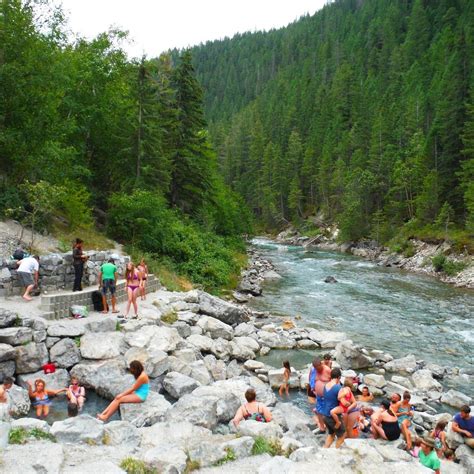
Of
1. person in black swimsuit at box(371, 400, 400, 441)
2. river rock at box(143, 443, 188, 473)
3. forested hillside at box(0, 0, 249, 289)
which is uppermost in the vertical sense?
forested hillside at box(0, 0, 249, 289)

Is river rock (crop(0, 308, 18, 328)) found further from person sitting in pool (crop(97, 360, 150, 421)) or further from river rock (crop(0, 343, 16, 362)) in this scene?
person sitting in pool (crop(97, 360, 150, 421))

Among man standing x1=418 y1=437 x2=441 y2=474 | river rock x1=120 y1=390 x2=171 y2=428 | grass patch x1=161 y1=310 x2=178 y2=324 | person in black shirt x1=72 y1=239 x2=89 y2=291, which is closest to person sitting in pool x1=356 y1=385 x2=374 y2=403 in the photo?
man standing x1=418 y1=437 x2=441 y2=474

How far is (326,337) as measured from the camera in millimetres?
17766

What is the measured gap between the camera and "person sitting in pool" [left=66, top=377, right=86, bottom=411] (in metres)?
9.70

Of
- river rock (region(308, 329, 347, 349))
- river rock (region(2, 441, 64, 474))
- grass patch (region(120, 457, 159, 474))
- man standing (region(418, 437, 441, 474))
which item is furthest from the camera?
river rock (region(308, 329, 347, 349))

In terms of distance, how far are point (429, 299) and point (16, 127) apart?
25735 millimetres

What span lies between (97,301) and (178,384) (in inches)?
217

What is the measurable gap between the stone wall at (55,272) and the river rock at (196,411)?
7.95 metres

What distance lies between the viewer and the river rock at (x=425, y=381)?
13.5m

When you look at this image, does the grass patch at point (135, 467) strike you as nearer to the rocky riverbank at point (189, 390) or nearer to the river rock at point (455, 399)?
the rocky riverbank at point (189, 390)

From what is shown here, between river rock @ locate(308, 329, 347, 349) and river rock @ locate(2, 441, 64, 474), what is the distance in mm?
12457

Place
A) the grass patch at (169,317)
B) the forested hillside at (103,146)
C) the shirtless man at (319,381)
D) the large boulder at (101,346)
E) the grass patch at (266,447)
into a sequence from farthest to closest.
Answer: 1. the forested hillside at (103,146)
2. the grass patch at (169,317)
3. the large boulder at (101,346)
4. the shirtless man at (319,381)
5. the grass patch at (266,447)

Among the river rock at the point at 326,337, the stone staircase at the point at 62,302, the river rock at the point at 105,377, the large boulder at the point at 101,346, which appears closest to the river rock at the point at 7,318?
the stone staircase at the point at 62,302

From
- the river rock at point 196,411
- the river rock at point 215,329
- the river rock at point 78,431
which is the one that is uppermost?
the river rock at point 78,431
